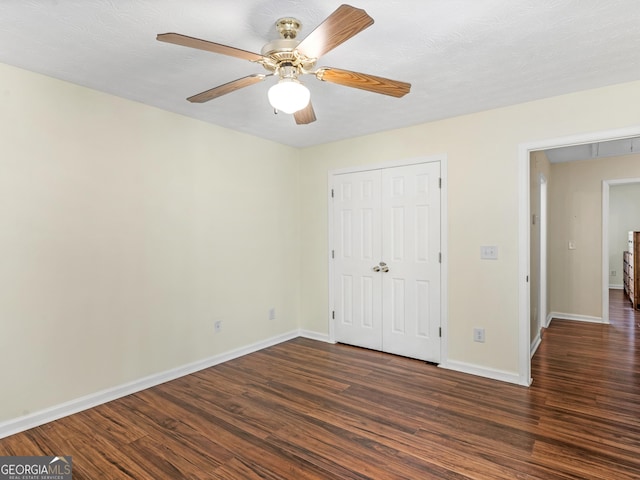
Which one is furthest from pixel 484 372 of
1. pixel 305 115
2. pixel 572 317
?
pixel 572 317

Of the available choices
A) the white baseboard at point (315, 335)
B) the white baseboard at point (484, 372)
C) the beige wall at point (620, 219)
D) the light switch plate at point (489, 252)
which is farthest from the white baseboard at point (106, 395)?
the beige wall at point (620, 219)

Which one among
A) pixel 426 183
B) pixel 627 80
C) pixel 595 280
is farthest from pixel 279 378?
pixel 595 280

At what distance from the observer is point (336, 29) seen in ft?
4.94

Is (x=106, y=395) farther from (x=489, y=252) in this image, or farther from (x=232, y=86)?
(x=489, y=252)

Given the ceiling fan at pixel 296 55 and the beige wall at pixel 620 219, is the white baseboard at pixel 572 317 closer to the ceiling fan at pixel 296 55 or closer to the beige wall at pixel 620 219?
the beige wall at pixel 620 219

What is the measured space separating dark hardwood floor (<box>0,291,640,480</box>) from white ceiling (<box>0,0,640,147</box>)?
7.87ft

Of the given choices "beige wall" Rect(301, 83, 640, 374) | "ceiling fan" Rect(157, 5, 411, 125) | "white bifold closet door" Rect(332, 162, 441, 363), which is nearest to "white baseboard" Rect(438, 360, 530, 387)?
"beige wall" Rect(301, 83, 640, 374)

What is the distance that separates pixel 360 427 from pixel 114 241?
2345 millimetres

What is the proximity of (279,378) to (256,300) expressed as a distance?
3.48 ft

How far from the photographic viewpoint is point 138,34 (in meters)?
1.97

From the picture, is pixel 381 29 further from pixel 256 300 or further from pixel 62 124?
pixel 256 300

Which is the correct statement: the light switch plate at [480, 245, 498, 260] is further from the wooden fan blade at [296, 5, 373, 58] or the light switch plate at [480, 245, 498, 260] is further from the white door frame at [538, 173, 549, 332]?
the wooden fan blade at [296, 5, 373, 58]

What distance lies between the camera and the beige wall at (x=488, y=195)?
2.93m

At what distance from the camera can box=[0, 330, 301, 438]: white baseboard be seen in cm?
238
